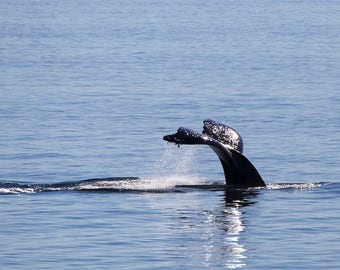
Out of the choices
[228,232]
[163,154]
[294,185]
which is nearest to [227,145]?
[228,232]

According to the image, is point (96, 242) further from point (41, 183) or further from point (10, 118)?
point (10, 118)

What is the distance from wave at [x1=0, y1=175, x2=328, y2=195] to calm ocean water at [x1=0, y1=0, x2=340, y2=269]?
35 mm

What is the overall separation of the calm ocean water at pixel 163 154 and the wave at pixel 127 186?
1.4 inches

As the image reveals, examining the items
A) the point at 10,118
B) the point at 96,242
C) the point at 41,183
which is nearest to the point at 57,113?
the point at 10,118

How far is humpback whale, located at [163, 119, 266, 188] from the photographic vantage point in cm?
2170

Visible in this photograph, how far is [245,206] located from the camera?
73.2 feet

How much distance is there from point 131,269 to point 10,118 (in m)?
18.3

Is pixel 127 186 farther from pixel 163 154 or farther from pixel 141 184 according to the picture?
pixel 163 154

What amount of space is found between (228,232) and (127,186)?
367cm

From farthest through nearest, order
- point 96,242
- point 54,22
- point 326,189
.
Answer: point 54,22, point 326,189, point 96,242

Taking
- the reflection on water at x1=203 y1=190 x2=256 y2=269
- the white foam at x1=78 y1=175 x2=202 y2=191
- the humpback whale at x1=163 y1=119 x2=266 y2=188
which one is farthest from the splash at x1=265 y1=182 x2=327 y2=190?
the white foam at x1=78 y1=175 x2=202 y2=191

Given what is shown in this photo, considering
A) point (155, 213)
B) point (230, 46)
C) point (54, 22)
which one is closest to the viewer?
point (155, 213)

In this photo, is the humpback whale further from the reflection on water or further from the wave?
the wave

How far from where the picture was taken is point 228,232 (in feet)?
67.6
